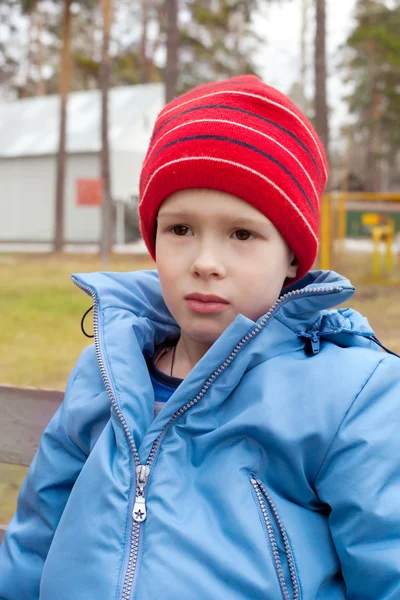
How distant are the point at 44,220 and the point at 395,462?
2487 cm

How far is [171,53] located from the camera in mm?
13766

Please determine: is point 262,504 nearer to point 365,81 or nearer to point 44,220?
point 44,220

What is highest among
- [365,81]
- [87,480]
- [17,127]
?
[365,81]

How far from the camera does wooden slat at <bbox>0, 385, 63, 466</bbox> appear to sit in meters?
1.86

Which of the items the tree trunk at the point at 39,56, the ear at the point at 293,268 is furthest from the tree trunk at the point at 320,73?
the tree trunk at the point at 39,56

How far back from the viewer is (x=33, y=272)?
14.4 meters

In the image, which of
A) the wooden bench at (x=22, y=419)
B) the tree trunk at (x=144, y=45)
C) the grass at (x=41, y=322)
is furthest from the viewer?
the tree trunk at (x=144, y=45)

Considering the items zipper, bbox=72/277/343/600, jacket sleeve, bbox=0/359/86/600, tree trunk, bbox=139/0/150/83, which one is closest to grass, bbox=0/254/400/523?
jacket sleeve, bbox=0/359/86/600

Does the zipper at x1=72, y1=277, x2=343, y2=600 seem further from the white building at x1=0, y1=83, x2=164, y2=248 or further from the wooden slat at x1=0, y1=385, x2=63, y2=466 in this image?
the white building at x1=0, y1=83, x2=164, y2=248

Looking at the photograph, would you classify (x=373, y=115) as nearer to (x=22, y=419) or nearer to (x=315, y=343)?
(x=22, y=419)

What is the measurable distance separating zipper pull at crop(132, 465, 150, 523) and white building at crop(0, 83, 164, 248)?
22380mm

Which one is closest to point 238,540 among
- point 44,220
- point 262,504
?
point 262,504

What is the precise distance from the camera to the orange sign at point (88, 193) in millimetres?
17750

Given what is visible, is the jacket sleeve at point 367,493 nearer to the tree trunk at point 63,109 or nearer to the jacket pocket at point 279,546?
the jacket pocket at point 279,546
